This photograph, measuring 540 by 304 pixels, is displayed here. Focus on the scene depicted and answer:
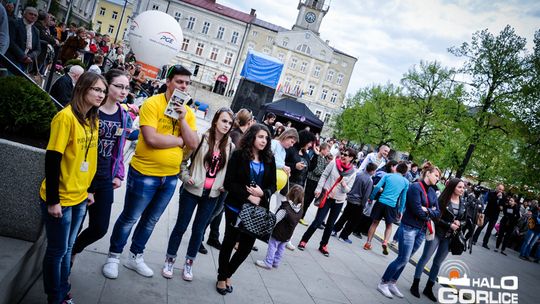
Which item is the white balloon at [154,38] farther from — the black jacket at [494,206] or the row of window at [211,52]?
the row of window at [211,52]

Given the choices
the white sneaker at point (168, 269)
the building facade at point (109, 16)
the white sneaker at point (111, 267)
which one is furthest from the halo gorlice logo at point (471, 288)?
the building facade at point (109, 16)

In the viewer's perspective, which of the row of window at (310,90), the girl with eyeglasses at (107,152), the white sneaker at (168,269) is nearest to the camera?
the girl with eyeglasses at (107,152)

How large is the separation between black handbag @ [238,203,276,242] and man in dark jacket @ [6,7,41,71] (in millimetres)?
5968

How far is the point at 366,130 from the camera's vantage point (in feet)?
136

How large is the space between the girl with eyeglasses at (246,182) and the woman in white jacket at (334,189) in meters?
2.85

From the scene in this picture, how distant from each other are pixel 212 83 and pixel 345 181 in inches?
2208

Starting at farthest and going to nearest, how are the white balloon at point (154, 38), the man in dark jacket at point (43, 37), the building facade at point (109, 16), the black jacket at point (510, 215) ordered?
1. the building facade at point (109, 16)
2. the black jacket at point (510, 215)
3. the white balloon at point (154, 38)
4. the man in dark jacket at point (43, 37)

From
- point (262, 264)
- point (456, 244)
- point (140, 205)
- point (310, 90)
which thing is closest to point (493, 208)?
point (456, 244)

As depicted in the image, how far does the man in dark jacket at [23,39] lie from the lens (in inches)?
274

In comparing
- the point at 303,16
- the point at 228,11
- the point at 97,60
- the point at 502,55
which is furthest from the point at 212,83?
the point at 97,60

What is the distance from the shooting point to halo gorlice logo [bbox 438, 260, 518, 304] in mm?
6661

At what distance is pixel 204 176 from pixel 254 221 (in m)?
0.71

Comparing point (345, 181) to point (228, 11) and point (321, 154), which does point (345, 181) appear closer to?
point (321, 154)

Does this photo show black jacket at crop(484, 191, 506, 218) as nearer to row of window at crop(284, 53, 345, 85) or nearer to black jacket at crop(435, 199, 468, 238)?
black jacket at crop(435, 199, 468, 238)
